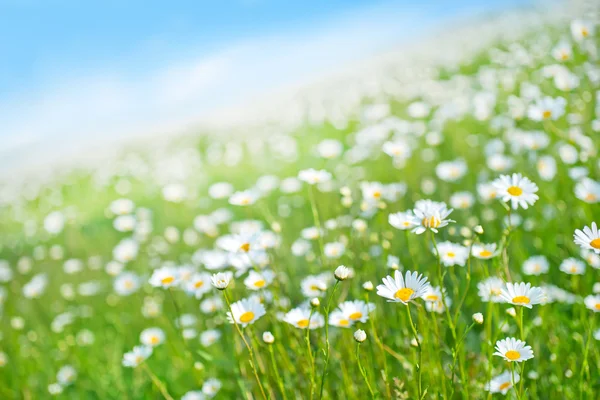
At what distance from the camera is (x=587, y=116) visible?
333 centimetres

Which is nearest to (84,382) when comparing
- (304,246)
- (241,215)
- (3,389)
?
(3,389)

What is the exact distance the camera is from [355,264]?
6.62 feet

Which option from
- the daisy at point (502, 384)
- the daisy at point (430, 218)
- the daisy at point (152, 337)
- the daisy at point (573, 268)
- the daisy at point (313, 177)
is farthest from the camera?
the daisy at point (152, 337)

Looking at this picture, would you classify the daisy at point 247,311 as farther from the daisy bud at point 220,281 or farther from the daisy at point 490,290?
the daisy at point 490,290

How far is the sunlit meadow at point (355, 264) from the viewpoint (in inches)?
59.5

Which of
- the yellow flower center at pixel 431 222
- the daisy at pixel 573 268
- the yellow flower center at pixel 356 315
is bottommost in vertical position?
the daisy at pixel 573 268

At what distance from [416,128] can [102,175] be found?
5.04m

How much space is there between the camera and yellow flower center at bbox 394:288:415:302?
4.03ft

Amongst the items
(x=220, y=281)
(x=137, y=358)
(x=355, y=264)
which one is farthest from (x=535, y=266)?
(x=137, y=358)

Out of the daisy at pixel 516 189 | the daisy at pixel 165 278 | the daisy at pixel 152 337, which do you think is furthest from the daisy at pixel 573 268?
the daisy at pixel 152 337

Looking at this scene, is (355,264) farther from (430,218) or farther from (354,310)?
(430,218)

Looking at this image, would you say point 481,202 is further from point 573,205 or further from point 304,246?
point 304,246

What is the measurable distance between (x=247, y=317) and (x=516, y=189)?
3.03ft

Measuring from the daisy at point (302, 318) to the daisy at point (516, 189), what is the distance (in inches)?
28.4
